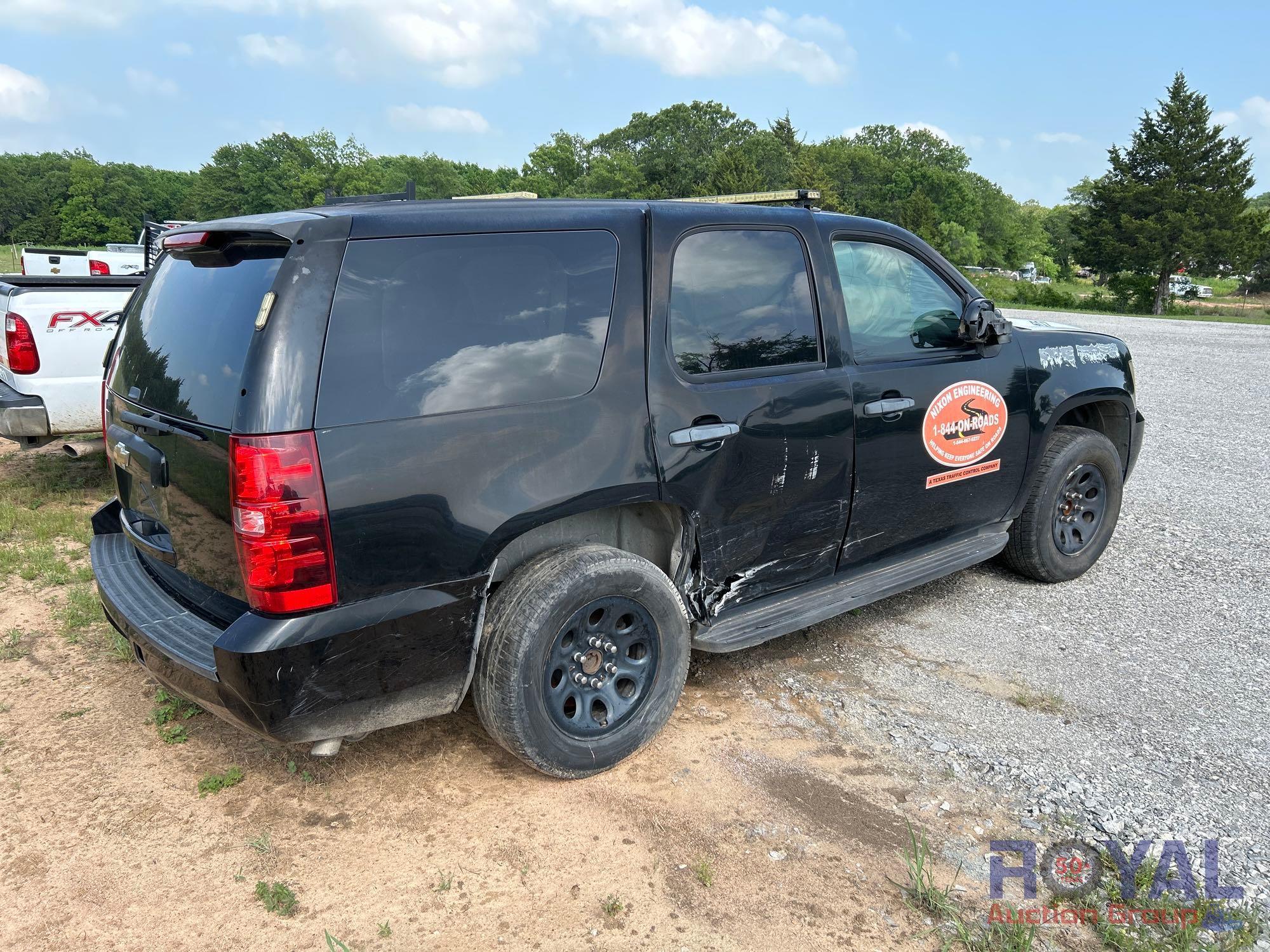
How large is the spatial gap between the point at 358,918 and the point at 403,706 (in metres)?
0.59

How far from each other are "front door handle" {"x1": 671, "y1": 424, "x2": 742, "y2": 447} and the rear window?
4.57 feet

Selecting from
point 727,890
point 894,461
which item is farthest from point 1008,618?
point 727,890

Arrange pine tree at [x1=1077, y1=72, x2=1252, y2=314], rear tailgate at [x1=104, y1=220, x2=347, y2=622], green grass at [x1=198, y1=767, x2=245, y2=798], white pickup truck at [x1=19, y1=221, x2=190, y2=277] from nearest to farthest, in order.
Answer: rear tailgate at [x1=104, y1=220, x2=347, y2=622] < green grass at [x1=198, y1=767, x2=245, y2=798] < white pickup truck at [x1=19, y1=221, x2=190, y2=277] < pine tree at [x1=1077, y1=72, x2=1252, y2=314]

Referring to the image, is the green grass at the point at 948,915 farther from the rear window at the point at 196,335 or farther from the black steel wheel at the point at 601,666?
the rear window at the point at 196,335

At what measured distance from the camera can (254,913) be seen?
8.02 ft

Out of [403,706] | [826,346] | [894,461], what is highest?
[826,346]

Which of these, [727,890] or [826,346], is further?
[826,346]

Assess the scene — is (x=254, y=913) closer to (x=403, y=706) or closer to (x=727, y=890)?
(x=403, y=706)

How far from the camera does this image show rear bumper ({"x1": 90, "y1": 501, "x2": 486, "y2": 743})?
2.45m

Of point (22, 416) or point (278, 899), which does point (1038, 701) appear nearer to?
point (278, 899)

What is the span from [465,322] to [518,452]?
43 centimetres

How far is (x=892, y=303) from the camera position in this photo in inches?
154

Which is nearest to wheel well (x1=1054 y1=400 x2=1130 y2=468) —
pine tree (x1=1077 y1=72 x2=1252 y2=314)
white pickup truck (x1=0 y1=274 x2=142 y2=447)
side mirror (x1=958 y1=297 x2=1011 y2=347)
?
side mirror (x1=958 y1=297 x2=1011 y2=347)

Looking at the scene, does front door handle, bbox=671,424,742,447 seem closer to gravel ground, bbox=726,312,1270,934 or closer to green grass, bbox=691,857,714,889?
gravel ground, bbox=726,312,1270,934
